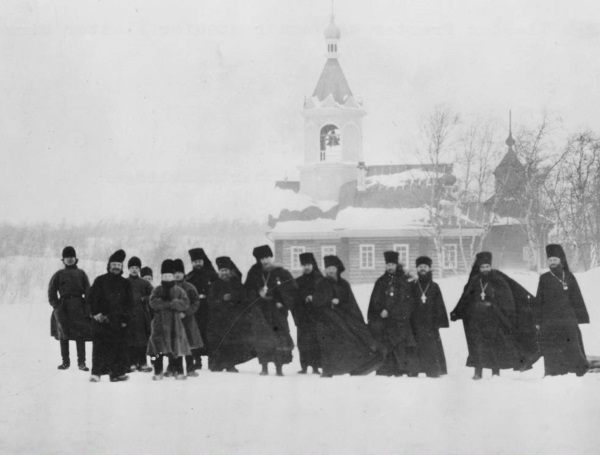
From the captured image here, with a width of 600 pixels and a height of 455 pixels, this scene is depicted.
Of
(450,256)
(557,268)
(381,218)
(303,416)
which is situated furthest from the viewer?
(381,218)

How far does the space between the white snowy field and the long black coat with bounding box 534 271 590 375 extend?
0.21 metres

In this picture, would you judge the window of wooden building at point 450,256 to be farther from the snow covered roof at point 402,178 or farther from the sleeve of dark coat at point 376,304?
the sleeve of dark coat at point 376,304

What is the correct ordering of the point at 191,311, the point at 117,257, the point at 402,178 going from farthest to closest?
the point at 402,178 < the point at 117,257 < the point at 191,311

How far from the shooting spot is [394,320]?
1141 cm

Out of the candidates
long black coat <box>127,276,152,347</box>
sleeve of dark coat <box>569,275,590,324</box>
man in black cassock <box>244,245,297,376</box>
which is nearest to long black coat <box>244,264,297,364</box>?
man in black cassock <box>244,245,297,376</box>

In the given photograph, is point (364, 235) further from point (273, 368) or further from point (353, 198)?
point (273, 368)

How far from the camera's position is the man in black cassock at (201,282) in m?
12.2

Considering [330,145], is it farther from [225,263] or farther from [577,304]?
[577,304]

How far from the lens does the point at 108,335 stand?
11211 mm

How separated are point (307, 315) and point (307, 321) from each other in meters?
0.09

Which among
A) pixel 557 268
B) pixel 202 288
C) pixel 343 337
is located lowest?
pixel 343 337

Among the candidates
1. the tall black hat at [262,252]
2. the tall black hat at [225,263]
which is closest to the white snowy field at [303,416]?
the tall black hat at [225,263]

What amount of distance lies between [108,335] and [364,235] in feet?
52.2

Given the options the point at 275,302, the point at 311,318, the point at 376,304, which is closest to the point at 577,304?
the point at 376,304
